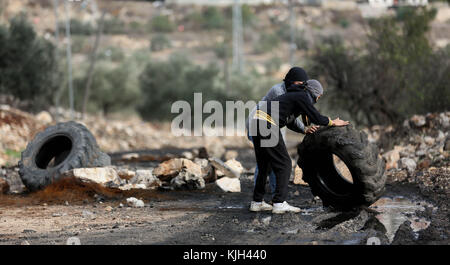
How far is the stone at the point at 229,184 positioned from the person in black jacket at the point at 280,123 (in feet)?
9.96

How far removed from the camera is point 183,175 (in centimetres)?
1388

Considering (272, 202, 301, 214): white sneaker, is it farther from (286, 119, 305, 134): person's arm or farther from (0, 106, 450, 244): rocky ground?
(286, 119, 305, 134): person's arm

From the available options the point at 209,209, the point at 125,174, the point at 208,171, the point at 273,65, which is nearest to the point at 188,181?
the point at 208,171

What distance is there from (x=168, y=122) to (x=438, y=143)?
28.4 metres

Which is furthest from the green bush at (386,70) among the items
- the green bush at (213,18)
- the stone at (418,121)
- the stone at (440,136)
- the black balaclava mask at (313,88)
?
the green bush at (213,18)

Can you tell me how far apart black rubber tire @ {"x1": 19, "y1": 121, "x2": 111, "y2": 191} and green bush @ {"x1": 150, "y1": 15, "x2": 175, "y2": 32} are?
85902mm

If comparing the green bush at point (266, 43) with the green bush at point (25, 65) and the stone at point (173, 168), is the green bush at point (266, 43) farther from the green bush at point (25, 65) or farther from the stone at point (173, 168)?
the stone at point (173, 168)

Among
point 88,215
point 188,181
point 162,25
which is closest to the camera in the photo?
point 88,215

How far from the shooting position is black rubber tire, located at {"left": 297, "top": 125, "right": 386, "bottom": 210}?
A: 34.0 feet

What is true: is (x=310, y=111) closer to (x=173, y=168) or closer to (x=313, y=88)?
(x=313, y=88)

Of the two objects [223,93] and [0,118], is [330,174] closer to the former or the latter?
[0,118]

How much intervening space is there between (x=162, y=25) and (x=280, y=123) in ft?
301

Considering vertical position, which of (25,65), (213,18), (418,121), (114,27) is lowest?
(418,121)

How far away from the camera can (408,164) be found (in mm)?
15508
